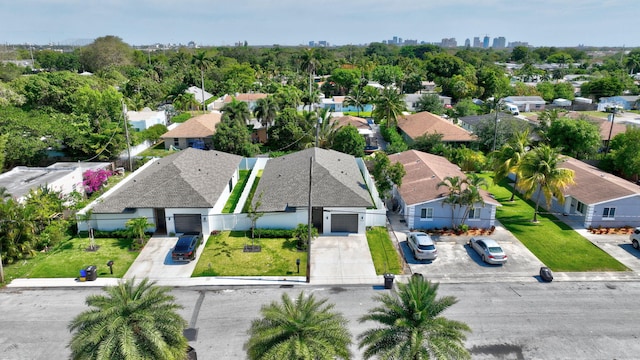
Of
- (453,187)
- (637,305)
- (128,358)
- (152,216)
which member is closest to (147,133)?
Answer: (152,216)

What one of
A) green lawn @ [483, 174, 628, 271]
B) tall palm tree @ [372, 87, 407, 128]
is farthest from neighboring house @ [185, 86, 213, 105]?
green lawn @ [483, 174, 628, 271]

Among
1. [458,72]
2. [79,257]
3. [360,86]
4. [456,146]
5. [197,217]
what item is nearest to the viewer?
[79,257]

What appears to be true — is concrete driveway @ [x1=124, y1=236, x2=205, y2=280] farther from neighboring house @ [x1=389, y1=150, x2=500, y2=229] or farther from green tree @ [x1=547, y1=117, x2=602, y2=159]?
green tree @ [x1=547, y1=117, x2=602, y2=159]

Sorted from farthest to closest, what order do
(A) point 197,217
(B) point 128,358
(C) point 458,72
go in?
(C) point 458,72
(A) point 197,217
(B) point 128,358

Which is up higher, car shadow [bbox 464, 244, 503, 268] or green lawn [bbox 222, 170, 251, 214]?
green lawn [bbox 222, 170, 251, 214]

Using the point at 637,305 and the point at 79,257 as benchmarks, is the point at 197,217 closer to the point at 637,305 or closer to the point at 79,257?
the point at 79,257

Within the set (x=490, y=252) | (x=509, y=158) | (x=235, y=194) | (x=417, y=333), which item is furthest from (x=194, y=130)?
(x=417, y=333)
